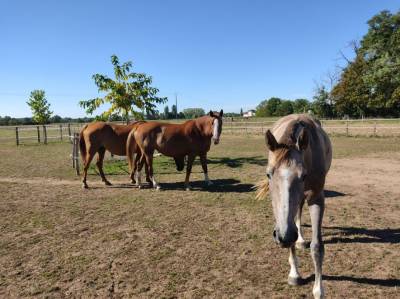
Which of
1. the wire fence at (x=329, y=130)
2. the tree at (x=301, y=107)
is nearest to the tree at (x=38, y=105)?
the wire fence at (x=329, y=130)

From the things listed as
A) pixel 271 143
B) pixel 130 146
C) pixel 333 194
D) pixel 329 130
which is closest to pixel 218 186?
pixel 130 146

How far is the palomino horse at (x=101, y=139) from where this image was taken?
8742 mm

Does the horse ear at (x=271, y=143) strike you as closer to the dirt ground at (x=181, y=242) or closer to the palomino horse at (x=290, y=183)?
the palomino horse at (x=290, y=183)

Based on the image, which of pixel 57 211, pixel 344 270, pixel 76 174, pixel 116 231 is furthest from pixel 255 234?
pixel 76 174

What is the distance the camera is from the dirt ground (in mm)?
3395

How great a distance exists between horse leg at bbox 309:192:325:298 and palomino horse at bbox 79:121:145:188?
6.48 meters

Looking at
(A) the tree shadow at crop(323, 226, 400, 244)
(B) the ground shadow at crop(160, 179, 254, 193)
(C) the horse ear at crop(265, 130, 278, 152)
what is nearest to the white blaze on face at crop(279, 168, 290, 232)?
(C) the horse ear at crop(265, 130, 278, 152)

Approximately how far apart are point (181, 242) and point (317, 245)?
2137 mm

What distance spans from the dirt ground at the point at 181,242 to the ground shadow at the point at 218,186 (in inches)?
1.6

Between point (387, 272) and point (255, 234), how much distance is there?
1.83 meters

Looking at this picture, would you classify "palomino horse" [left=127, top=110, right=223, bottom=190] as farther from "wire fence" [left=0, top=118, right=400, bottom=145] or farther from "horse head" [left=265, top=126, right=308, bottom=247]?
"wire fence" [left=0, top=118, right=400, bottom=145]

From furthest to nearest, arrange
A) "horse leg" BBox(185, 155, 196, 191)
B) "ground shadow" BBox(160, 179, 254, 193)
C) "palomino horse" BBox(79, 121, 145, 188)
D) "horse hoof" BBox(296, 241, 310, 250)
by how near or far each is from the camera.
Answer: "palomino horse" BBox(79, 121, 145, 188), "horse leg" BBox(185, 155, 196, 191), "ground shadow" BBox(160, 179, 254, 193), "horse hoof" BBox(296, 241, 310, 250)

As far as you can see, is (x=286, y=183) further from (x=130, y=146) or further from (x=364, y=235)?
(x=130, y=146)

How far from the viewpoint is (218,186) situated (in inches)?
329
